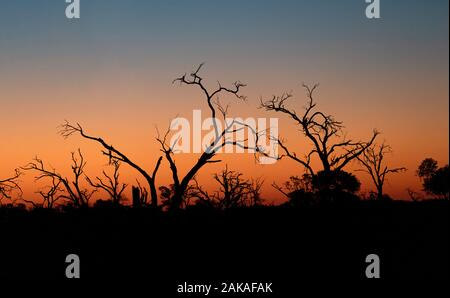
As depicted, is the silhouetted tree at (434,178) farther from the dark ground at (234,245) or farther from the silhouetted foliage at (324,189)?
the dark ground at (234,245)

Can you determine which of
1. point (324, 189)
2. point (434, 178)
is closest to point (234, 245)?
point (324, 189)

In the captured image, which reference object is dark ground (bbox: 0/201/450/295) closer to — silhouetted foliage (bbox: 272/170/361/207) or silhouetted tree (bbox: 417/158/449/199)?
silhouetted foliage (bbox: 272/170/361/207)

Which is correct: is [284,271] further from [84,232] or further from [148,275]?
[84,232]

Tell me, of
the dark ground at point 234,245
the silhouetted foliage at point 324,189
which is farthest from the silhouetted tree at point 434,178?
the dark ground at point 234,245

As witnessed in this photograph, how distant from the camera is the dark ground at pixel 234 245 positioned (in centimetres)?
1928

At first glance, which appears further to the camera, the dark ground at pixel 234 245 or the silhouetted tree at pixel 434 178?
the silhouetted tree at pixel 434 178

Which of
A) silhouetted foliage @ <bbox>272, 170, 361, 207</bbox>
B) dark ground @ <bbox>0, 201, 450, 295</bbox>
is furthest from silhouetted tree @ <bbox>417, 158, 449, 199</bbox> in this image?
dark ground @ <bbox>0, 201, 450, 295</bbox>

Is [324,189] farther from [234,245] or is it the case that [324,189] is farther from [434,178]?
[434,178]

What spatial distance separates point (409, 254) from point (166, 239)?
32.0 ft

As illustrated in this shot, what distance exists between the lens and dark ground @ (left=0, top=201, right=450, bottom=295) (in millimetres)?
19281

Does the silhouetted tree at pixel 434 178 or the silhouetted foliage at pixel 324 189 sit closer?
the silhouetted foliage at pixel 324 189

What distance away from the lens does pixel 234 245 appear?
21641mm

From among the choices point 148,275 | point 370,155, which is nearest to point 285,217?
point 148,275
